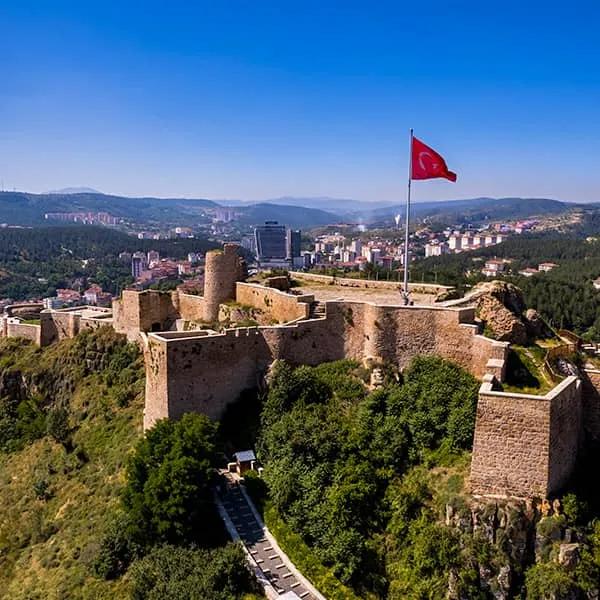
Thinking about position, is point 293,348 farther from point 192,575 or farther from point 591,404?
point 591,404

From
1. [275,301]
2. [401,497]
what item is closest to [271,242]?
[275,301]

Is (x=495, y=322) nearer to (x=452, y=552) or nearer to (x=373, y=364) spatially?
(x=373, y=364)

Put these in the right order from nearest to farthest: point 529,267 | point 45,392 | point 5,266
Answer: point 45,392 < point 529,267 < point 5,266

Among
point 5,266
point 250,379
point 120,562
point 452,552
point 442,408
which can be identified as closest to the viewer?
point 452,552

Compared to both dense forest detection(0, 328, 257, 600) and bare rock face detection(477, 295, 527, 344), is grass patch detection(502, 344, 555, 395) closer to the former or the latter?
bare rock face detection(477, 295, 527, 344)

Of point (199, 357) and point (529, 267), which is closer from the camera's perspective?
point (199, 357)

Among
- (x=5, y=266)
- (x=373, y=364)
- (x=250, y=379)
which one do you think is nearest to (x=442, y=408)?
(x=373, y=364)
